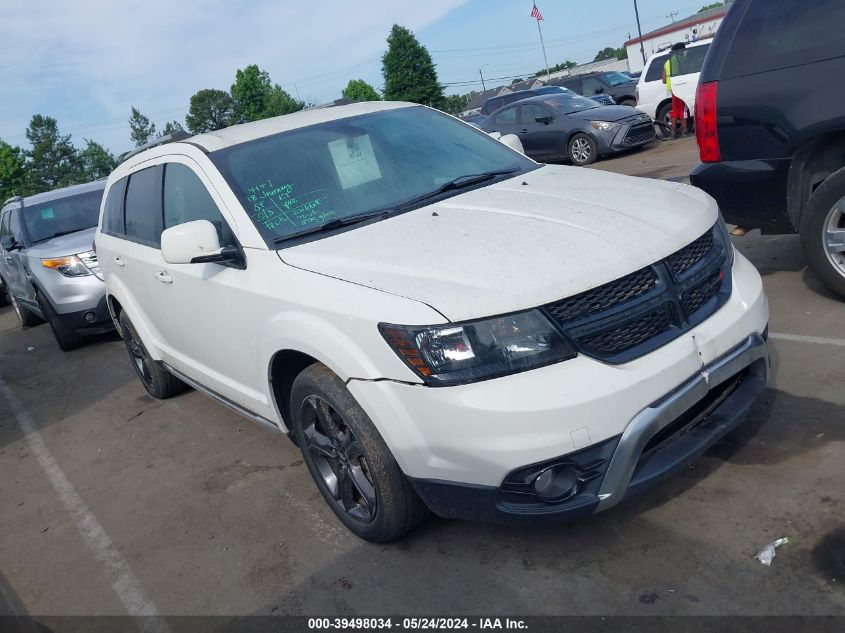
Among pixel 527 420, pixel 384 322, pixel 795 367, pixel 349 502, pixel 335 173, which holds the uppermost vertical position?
pixel 335 173

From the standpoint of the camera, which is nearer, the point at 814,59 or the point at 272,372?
the point at 272,372

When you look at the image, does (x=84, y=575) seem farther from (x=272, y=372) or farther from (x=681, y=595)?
(x=681, y=595)

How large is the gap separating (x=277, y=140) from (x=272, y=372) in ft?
4.06

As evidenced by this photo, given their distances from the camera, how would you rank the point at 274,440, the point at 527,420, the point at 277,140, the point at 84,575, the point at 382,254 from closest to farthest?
the point at 527,420 → the point at 382,254 → the point at 84,575 → the point at 277,140 → the point at 274,440

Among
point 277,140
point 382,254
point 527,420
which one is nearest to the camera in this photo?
point 527,420

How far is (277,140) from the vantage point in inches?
154

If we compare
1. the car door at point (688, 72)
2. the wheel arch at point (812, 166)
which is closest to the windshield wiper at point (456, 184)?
the wheel arch at point (812, 166)

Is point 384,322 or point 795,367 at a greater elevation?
point 384,322

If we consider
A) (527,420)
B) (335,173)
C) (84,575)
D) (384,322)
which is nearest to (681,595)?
(527,420)

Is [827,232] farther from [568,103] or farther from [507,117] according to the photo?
[507,117]

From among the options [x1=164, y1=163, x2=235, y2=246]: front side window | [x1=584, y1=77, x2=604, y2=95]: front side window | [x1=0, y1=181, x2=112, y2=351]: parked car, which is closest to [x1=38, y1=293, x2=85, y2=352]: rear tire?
[x1=0, y1=181, x2=112, y2=351]: parked car

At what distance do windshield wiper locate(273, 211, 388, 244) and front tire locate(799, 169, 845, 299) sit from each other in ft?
8.68

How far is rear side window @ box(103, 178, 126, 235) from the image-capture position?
528 centimetres

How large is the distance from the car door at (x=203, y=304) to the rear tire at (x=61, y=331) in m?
4.01
